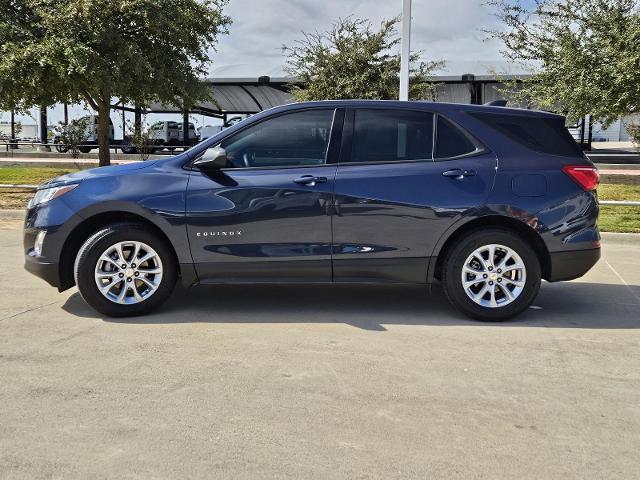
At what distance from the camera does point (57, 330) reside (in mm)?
5059

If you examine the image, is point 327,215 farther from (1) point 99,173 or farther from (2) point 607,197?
(2) point 607,197

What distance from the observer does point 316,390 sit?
388 centimetres

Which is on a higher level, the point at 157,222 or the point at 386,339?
the point at 157,222

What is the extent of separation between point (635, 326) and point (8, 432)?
15.3 ft

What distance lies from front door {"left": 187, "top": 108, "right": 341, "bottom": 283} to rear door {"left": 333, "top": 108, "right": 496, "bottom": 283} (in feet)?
0.51


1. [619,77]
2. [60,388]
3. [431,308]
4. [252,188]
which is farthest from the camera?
[619,77]

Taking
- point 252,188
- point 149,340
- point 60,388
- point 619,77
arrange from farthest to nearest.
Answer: point 619,77 < point 252,188 < point 149,340 < point 60,388

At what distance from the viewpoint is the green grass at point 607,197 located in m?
10.8

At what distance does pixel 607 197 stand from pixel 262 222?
37.4 feet

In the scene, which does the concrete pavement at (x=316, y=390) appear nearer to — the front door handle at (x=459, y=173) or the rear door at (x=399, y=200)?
the rear door at (x=399, y=200)

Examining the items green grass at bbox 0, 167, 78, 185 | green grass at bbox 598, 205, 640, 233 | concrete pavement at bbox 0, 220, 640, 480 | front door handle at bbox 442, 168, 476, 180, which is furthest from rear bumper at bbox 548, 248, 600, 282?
green grass at bbox 0, 167, 78, 185

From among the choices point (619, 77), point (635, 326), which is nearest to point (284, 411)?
point (635, 326)

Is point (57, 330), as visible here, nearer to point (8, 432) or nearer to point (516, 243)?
point (8, 432)

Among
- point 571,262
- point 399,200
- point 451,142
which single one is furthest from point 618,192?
point 399,200
